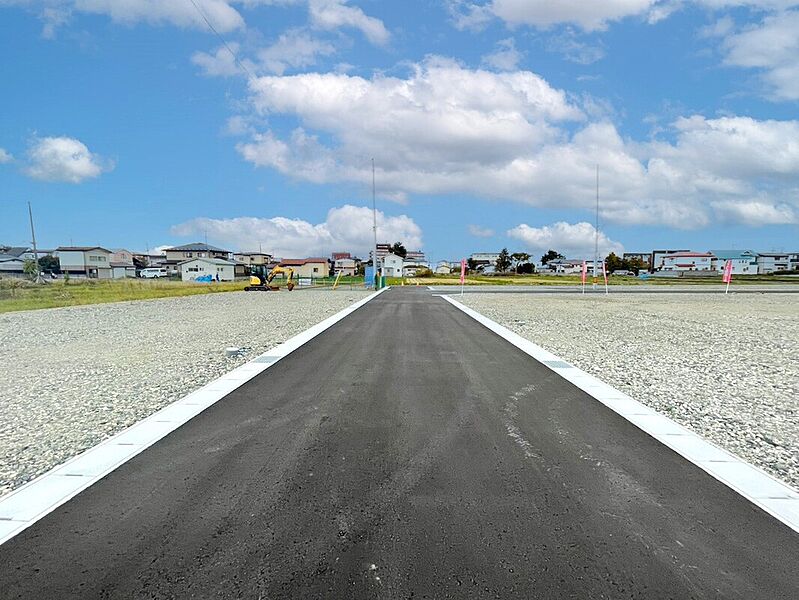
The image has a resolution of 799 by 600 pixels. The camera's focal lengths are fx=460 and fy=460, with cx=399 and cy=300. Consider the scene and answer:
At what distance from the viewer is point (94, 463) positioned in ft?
11.6

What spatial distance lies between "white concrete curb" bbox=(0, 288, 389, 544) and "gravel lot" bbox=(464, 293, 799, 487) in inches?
196

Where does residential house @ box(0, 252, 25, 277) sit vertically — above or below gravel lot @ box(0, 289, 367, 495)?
above

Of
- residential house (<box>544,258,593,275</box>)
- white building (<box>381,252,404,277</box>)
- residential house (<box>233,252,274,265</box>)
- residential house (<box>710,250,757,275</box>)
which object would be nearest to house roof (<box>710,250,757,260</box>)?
residential house (<box>710,250,757,275</box>)

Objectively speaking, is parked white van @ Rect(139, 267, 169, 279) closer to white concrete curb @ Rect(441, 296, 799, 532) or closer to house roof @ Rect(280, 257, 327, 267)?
house roof @ Rect(280, 257, 327, 267)

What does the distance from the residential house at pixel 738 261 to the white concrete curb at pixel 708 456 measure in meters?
122

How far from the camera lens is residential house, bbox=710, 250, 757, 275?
10831cm

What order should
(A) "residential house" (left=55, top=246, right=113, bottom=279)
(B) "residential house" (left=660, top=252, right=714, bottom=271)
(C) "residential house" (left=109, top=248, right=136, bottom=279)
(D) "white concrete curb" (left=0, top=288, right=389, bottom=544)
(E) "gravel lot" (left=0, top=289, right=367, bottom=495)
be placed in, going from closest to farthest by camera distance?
(D) "white concrete curb" (left=0, top=288, right=389, bottom=544), (E) "gravel lot" (left=0, top=289, right=367, bottom=495), (A) "residential house" (left=55, top=246, right=113, bottom=279), (C) "residential house" (left=109, top=248, right=136, bottom=279), (B) "residential house" (left=660, top=252, right=714, bottom=271)

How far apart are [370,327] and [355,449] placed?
8.36m

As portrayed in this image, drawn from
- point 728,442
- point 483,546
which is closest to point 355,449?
point 483,546

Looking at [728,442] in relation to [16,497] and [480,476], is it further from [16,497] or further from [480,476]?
[16,497]

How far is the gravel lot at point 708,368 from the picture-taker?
4.25 metres

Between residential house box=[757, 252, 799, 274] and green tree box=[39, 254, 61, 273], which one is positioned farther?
residential house box=[757, 252, 799, 274]

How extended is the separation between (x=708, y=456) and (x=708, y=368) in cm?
415

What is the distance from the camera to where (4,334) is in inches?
447
